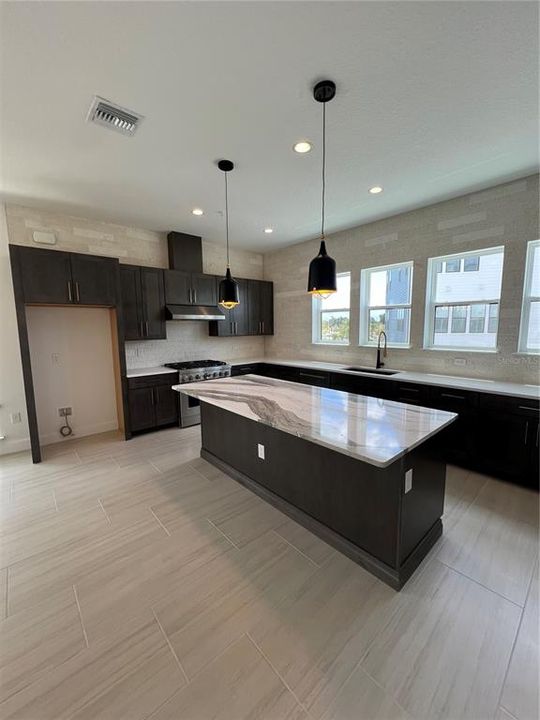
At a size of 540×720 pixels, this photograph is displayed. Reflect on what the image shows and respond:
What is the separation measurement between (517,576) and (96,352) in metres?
4.89

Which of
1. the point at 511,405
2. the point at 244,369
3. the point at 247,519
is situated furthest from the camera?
the point at 244,369

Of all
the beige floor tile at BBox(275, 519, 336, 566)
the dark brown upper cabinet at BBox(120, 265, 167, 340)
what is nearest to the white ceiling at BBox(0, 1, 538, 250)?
the dark brown upper cabinet at BBox(120, 265, 167, 340)

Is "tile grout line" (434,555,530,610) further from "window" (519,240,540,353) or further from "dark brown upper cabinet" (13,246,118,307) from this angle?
"dark brown upper cabinet" (13,246,118,307)

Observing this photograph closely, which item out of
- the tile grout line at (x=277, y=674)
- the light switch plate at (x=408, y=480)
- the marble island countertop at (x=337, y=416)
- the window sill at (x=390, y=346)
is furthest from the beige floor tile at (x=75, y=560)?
the window sill at (x=390, y=346)

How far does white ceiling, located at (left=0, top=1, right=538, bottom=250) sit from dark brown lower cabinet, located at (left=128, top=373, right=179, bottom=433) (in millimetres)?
2313

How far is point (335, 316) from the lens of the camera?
4.93m

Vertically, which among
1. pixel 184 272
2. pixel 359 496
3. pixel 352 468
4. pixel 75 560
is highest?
pixel 184 272

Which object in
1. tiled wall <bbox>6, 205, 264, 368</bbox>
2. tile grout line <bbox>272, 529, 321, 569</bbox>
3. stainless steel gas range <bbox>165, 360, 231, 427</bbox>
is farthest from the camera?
stainless steel gas range <bbox>165, 360, 231, 427</bbox>

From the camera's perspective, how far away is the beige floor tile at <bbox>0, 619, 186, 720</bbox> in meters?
1.17

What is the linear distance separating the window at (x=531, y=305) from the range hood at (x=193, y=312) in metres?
3.96

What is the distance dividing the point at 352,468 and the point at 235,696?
1.19 meters

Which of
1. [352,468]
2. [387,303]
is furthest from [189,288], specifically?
[352,468]

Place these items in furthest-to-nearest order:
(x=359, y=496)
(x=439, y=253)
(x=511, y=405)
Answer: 1. (x=439, y=253)
2. (x=511, y=405)
3. (x=359, y=496)

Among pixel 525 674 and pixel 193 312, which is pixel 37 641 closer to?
pixel 525 674
